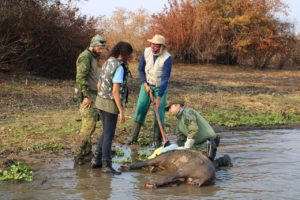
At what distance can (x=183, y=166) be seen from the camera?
23.1ft

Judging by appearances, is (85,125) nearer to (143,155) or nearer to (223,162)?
(143,155)

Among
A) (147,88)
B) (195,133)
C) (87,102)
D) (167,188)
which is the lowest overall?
(167,188)

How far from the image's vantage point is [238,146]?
959cm

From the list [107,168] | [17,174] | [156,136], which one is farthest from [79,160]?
[156,136]

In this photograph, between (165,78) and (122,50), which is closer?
(122,50)

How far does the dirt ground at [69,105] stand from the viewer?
9.34m

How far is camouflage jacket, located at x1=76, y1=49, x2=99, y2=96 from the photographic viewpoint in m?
7.55

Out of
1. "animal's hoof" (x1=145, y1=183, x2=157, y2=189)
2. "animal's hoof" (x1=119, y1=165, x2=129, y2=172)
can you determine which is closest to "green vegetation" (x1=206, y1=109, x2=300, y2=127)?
"animal's hoof" (x1=119, y1=165, x2=129, y2=172)

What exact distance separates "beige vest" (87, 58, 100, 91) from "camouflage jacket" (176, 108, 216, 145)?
1.35 meters

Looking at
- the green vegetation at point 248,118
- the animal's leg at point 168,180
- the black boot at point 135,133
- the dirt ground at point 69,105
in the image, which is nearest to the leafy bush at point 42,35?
the dirt ground at point 69,105

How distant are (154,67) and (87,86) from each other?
186cm

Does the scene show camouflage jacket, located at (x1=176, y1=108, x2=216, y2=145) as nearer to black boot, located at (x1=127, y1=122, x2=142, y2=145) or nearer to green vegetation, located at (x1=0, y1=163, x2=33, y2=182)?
black boot, located at (x1=127, y1=122, x2=142, y2=145)

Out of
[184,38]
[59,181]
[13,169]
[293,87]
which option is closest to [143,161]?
[59,181]

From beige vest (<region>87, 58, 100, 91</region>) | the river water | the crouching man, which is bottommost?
the river water
